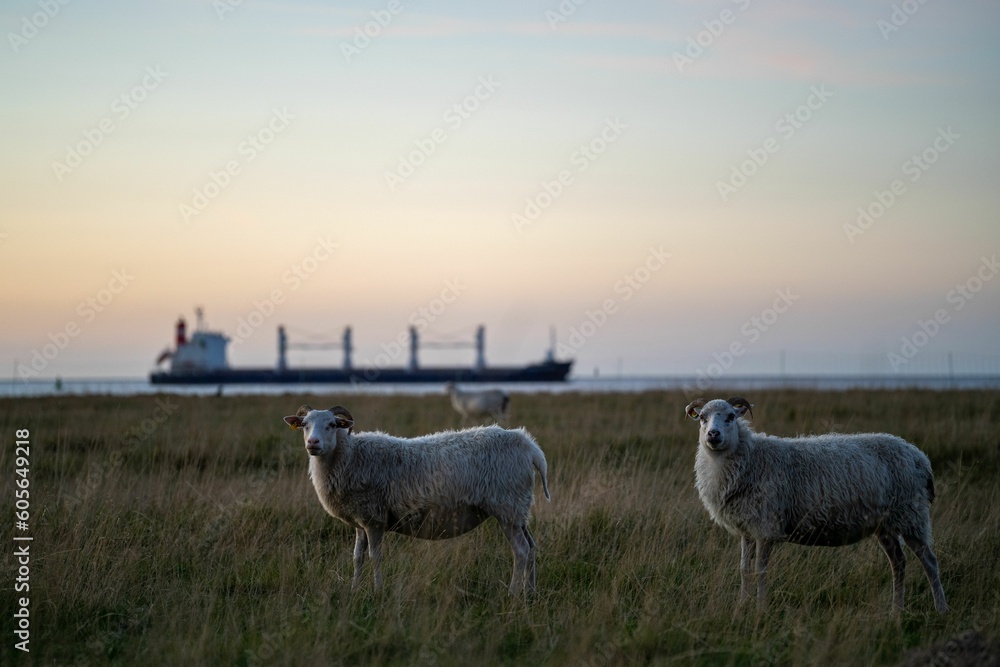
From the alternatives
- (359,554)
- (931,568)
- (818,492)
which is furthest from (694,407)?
(359,554)

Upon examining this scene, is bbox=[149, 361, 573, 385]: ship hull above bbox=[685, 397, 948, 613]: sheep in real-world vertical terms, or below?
below

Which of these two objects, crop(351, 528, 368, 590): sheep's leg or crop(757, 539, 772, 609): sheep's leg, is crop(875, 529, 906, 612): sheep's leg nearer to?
crop(757, 539, 772, 609): sheep's leg

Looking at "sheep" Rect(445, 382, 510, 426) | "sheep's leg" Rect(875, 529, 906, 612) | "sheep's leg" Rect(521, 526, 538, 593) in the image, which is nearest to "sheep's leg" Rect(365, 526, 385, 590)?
"sheep's leg" Rect(521, 526, 538, 593)

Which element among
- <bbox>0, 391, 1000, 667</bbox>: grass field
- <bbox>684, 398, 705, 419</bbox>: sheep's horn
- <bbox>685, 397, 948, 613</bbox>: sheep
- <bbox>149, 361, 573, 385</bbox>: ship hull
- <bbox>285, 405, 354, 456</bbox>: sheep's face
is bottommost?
<bbox>149, 361, 573, 385</bbox>: ship hull

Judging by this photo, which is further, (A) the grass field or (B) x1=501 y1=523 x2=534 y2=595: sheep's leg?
(B) x1=501 y1=523 x2=534 y2=595: sheep's leg

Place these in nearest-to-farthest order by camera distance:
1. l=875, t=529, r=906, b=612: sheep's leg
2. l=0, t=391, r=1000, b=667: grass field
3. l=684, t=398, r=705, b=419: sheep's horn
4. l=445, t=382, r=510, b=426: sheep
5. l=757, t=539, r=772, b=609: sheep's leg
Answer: l=0, t=391, r=1000, b=667: grass field
l=757, t=539, r=772, b=609: sheep's leg
l=875, t=529, r=906, b=612: sheep's leg
l=684, t=398, r=705, b=419: sheep's horn
l=445, t=382, r=510, b=426: sheep

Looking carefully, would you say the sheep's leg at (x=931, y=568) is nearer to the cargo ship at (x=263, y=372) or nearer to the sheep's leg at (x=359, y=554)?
the sheep's leg at (x=359, y=554)

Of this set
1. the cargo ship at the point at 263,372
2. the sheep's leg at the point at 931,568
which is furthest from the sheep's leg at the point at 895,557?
the cargo ship at the point at 263,372

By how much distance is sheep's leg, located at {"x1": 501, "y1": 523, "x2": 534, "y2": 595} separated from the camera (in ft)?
21.0

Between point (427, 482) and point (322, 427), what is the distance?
955 mm

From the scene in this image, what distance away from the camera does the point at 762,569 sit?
20.5 ft

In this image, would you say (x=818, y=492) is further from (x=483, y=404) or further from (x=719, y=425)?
(x=483, y=404)

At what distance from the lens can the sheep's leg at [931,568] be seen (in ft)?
20.1

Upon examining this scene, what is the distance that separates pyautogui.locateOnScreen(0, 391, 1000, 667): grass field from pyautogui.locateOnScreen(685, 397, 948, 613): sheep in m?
0.32
